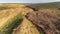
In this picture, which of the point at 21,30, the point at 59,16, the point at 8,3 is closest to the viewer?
the point at 21,30

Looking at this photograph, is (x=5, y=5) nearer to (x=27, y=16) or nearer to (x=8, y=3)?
(x=8, y=3)

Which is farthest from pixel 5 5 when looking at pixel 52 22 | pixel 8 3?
pixel 52 22

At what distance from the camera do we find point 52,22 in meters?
2.30

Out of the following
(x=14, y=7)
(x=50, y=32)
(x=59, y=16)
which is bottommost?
(x=50, y=32)

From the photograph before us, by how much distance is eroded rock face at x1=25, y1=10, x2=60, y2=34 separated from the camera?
2.23m

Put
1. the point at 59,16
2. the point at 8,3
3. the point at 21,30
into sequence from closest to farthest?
the point at 21,30, the point at 59,16, the point at 8,3

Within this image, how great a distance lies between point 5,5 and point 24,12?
0.33m

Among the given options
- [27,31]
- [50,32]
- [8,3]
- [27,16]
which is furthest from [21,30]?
[8,3]

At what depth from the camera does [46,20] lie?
2301 millimetres

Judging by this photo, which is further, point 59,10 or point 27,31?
point 59,10

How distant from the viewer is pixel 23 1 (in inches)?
102

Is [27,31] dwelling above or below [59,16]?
below

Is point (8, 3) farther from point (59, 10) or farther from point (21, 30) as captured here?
point (59, 10)

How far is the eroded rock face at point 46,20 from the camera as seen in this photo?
7.32ft
